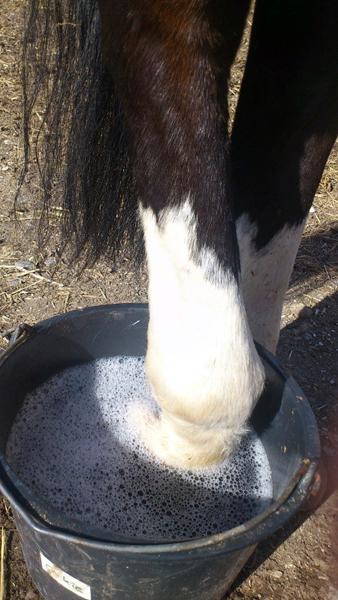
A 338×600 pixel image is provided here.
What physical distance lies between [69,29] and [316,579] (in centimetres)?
95

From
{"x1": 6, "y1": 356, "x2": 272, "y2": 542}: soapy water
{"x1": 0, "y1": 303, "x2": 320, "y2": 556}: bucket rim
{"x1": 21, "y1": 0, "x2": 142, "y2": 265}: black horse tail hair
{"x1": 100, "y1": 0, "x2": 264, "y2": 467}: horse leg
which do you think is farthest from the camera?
{"x1": 6, "y1": 356, "x2": 272, "y2": 542}: soapy water

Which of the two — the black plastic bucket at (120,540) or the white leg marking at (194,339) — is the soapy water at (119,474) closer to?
the black plastic bucket at (120,540)

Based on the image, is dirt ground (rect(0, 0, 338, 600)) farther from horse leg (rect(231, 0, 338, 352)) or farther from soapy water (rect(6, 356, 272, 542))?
horse leg (rect(231, 0, 338, 352))

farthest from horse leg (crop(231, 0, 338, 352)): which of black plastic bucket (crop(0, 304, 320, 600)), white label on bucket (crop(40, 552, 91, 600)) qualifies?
white label on bucket (crop(40, 552, 91, 600))

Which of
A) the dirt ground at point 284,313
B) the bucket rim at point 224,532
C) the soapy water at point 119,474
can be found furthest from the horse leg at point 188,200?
the dirt ground at point 284,313

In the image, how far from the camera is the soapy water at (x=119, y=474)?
3.87 ft

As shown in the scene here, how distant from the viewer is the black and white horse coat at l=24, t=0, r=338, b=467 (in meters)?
0.81

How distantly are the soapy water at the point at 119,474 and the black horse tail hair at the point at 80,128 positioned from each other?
27 cm

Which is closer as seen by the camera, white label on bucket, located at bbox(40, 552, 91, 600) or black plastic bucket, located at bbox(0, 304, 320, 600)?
black plastic bucket, located at bbox(0, 304, 320, 600)

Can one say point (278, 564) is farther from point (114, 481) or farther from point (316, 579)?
point (114, 481)

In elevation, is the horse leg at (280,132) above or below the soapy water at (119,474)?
above

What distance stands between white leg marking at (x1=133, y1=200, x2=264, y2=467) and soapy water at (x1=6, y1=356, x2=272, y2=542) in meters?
0.21

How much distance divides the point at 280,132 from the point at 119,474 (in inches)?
23.4

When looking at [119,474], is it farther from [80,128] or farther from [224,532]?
[80,128]
